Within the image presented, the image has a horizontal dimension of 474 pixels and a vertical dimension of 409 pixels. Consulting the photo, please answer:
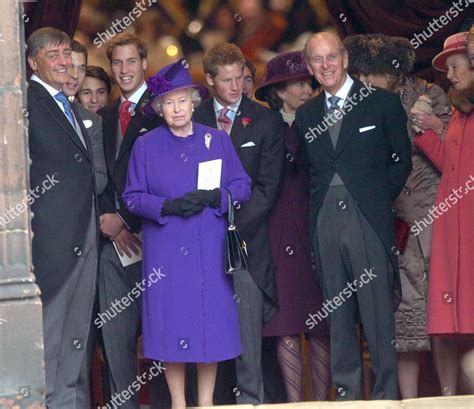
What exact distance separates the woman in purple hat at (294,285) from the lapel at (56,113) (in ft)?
4.22

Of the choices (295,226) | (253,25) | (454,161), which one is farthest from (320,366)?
(253,25)

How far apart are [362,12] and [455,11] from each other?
69cm

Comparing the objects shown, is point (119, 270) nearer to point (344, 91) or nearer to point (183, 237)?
point (183, 237)

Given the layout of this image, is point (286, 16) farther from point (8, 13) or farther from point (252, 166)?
point (8, 13)

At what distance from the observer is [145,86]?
869 cm

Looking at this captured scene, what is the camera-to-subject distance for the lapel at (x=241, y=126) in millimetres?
8453

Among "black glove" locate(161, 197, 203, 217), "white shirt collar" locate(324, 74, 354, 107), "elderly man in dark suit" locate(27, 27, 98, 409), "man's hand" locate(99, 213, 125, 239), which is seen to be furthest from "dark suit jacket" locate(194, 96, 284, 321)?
"elderly man in dark suit" locate(27, 27, 98, 409)

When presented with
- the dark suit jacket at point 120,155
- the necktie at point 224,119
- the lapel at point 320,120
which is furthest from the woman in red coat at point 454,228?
the dark suit jacket at point 120,155

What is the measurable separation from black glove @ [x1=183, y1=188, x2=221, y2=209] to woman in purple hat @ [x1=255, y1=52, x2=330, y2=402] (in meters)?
0.85

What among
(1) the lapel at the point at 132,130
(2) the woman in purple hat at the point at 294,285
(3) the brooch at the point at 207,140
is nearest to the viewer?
(3) the brooch at the point at 207,140

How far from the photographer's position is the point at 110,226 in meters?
8.28

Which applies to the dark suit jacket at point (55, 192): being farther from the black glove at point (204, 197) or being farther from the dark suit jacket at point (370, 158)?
the dark suit jacket at point (370, 158)

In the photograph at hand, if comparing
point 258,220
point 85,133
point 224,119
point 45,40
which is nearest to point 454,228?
point 258,220

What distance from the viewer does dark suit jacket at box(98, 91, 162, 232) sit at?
835cm
